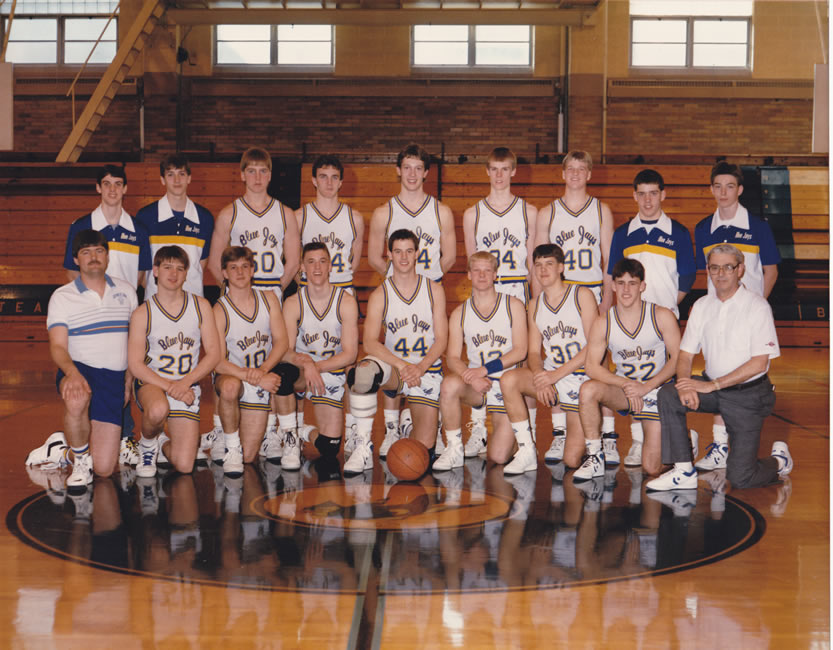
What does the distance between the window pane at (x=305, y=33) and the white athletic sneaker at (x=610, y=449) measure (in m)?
11.1

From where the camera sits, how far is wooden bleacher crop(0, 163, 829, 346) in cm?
1288

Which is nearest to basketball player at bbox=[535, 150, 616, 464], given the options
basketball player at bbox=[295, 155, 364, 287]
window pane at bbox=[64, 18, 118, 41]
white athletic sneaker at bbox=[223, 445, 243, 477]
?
basketball player at bbox=[295, 155, 364, 287]

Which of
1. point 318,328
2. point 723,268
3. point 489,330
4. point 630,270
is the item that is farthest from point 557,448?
point 318,328

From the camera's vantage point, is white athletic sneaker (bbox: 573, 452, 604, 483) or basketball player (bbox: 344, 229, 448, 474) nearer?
white athletic sneaker (bbox: 573, 452, 604, 483)

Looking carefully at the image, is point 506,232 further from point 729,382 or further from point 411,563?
point 411,563

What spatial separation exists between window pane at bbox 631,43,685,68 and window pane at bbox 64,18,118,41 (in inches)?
344

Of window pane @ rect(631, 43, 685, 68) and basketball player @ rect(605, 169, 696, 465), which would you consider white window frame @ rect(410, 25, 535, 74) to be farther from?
basketball player @ rect(605, 169, 696, 465)

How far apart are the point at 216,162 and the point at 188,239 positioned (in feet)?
27.1

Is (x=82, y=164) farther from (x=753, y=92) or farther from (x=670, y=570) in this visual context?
(x=670, y=570)

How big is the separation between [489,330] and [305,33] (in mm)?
10829

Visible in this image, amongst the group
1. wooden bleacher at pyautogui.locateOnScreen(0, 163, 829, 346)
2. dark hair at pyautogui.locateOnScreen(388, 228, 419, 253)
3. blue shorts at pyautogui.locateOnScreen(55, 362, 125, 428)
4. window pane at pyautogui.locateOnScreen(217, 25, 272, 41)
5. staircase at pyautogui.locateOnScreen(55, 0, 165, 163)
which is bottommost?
blue shorts at pyautogui.locateOnScreen(55, 362, 125, 428)

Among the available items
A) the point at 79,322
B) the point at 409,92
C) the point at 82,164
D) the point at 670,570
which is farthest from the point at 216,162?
the point at 670,570

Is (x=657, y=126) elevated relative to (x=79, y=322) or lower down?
elevated

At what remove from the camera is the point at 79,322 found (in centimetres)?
467
